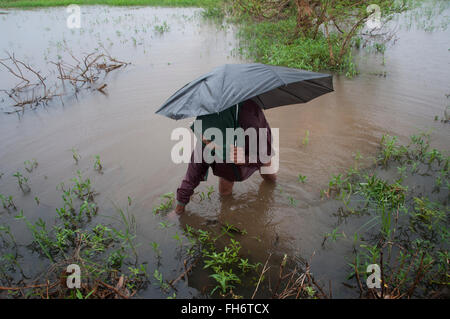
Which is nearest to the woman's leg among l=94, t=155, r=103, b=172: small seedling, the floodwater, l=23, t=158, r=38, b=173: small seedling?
the floodwater

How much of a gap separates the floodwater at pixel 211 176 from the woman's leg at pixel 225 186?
4.0 inches

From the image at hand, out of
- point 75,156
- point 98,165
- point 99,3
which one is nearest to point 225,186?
point 98,165

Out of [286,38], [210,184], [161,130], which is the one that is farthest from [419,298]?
[286,38]

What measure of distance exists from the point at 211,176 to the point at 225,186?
1.56 feet

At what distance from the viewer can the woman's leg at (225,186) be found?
272 cm

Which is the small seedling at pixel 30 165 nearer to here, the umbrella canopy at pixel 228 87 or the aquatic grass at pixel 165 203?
the aquatic grass at pixel 165 203

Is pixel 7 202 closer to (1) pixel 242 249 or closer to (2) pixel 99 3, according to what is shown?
(1) pixel 242 249

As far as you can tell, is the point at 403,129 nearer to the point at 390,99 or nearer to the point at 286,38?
the point at 390,99

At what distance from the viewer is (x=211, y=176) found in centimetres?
321

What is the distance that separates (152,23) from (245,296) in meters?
12.1

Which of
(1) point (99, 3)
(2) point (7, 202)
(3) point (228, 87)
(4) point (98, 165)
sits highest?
(1) point (99, 3)

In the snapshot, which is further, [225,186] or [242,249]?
[225,186]
